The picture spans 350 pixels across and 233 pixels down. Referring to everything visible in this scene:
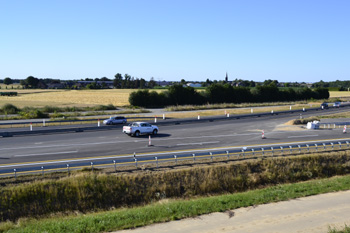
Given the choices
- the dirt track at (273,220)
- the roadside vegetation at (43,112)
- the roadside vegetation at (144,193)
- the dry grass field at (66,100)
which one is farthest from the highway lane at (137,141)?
the dry grass field at (66,100)

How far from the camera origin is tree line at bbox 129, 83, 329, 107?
8000 centimetres

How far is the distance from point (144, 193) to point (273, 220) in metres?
7.62

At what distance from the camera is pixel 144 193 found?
63.1ft

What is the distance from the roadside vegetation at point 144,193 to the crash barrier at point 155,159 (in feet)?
2.57

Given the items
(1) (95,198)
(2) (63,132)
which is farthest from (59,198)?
(2) (63,132)

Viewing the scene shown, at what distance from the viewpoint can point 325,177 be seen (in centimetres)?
2381

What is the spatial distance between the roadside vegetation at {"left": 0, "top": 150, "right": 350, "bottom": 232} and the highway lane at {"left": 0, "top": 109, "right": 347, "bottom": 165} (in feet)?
19.6

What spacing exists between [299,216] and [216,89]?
257 feet

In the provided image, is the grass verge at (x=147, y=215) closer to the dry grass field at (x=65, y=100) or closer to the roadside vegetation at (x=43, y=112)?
the roadside vegetation at (x=43, y=112)

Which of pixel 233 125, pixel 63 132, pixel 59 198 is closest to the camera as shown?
pixel 59 198

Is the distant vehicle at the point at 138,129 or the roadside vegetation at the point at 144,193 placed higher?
the distant vehicle at the point at 138,129

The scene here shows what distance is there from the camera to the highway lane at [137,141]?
25688mm

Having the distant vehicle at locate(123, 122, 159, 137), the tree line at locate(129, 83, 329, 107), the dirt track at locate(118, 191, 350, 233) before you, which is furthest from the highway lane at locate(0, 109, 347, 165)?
the tree line at locate(129, 83, 329, 107)

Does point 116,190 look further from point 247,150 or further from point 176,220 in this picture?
point 247,150
